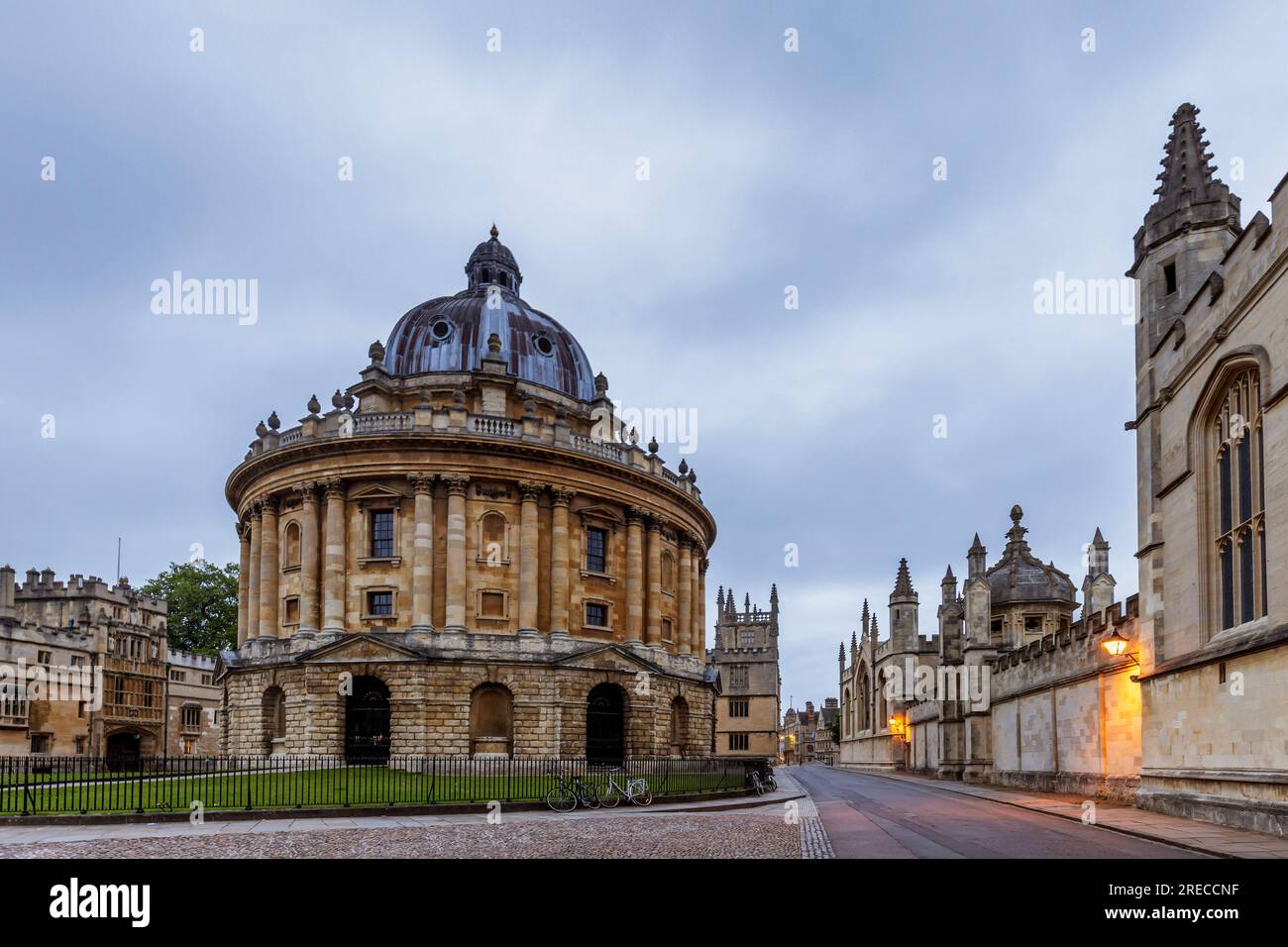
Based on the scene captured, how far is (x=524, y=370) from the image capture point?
2056 inches

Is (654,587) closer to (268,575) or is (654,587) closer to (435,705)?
(435,705)

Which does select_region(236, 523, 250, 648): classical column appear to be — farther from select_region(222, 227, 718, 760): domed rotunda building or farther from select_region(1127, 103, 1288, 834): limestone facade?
select_region(1127, 103, 1288, 834): limestone facade

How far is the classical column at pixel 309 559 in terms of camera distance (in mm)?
41906

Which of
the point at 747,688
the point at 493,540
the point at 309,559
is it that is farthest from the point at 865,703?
the point at 309,559

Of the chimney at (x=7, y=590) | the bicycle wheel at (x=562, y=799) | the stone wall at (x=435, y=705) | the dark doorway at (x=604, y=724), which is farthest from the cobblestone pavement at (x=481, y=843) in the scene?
the chimney at (x=7, y=590)

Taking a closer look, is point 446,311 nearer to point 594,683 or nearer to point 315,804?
point 594,683

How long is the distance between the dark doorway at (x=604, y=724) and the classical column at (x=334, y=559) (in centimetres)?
1079

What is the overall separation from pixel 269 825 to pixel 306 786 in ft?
32.6

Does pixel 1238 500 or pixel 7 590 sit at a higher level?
pixel 1238 500

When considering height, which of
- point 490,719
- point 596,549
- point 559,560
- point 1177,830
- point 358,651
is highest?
point 596,549

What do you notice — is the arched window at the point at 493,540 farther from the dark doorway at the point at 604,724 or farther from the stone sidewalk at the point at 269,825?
the stone sidewalk at the point at 269,825

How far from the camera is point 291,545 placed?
44188 mm

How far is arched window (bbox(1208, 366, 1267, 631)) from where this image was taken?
56.0 feet

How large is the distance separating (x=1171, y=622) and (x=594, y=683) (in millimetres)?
26420
